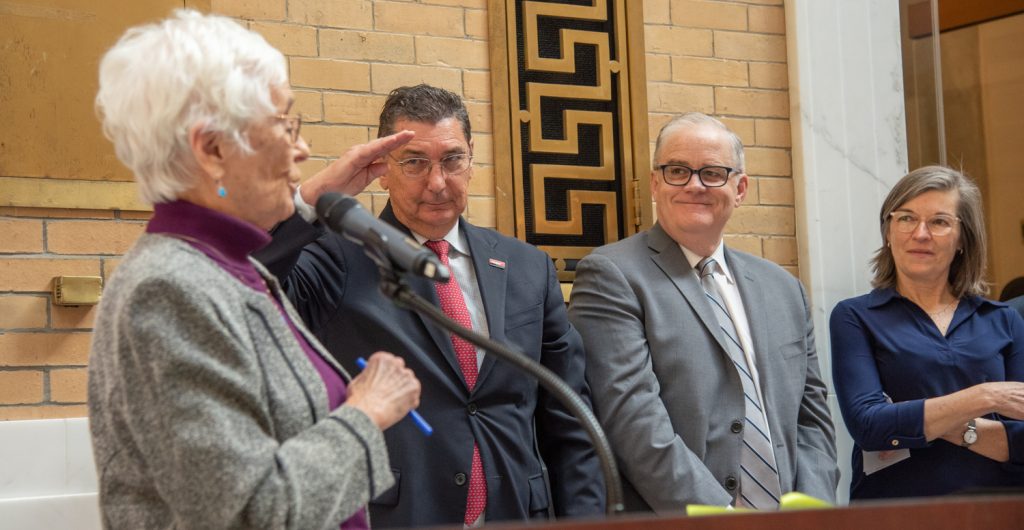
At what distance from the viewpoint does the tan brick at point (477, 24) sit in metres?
3.60

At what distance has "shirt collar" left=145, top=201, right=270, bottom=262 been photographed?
171cm

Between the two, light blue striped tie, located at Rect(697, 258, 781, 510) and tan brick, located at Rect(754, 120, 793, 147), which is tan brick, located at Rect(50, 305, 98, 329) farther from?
tan brick, located at Rect(754, 120, 793, 147)

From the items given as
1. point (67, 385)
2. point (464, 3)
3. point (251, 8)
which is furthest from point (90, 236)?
point (464, 3)

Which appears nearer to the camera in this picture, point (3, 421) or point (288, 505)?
point (288, 505)

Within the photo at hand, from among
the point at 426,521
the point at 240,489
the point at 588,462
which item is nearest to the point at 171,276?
the point at 240,489

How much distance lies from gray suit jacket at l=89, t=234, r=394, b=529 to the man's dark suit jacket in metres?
0.77

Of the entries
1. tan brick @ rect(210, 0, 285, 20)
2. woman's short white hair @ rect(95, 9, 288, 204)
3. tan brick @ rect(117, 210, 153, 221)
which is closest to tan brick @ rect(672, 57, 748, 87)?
tan brick @ rect(210, 0, 285, 20)

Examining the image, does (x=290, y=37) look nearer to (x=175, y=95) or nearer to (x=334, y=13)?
(x=334, y=13)

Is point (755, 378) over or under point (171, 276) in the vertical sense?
under

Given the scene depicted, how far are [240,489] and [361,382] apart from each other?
27cm

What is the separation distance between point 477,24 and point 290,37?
56 centimetres

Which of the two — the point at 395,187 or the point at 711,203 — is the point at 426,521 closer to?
the point at 395,187

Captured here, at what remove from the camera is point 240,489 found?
1.52 m

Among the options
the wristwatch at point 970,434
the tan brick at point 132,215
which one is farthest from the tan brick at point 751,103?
the tan brick at point 132,215
